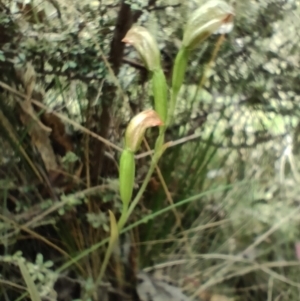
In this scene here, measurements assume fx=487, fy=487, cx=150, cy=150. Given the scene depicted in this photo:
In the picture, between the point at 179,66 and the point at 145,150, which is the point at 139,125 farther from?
the point at 145,150

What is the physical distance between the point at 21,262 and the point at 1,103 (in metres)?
0.19

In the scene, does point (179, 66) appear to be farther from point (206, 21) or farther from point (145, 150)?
point (145, 150)

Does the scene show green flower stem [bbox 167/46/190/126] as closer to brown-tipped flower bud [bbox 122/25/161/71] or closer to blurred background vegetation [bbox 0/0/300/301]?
brown-tipped flower bud [bbox 122/25/161/71]

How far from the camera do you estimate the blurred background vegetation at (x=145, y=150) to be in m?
0.52

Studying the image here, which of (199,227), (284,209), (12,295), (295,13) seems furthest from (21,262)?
(295,13)

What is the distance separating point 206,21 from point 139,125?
0.10 m

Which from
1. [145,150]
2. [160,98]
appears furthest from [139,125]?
[145,150]

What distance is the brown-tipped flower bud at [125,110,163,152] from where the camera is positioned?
37 centimetres

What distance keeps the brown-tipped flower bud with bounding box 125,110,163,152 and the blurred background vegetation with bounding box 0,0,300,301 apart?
127 millimetres

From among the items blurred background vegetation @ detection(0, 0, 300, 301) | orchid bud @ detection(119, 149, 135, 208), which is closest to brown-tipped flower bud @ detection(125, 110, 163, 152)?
orchid bud @ detection(119, 149, 135, 208)

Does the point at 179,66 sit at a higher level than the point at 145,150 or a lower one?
higher

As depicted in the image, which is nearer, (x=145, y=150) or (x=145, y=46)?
(x=145, y=46)

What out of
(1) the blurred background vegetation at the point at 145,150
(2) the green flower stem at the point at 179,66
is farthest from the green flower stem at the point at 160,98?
(1) the blurred background vegetation at the point at 145,150

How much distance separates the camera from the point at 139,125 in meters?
0.38
